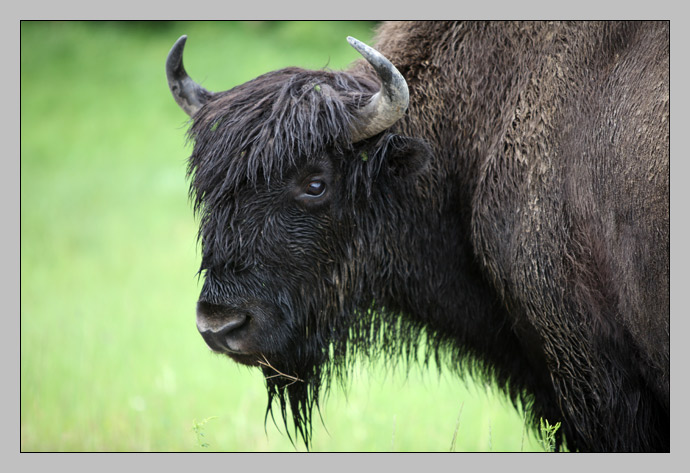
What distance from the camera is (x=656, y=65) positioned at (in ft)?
9.71

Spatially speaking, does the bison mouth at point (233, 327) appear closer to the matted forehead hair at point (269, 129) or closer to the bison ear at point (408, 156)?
the matted forehead hair at point (269, 129)

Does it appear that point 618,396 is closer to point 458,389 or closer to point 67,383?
point 458,389

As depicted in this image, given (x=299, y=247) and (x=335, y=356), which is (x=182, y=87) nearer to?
(x=299, y=247)

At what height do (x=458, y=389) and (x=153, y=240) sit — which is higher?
(x=153, y=240)

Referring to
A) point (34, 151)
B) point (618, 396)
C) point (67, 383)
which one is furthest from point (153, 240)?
point (618, 396)

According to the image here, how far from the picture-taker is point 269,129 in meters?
3.20

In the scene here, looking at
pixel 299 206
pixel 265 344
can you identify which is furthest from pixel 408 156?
pixel 265 344

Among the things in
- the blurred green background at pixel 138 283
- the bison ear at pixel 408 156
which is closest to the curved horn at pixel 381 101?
the bison ear at pixel 408 156

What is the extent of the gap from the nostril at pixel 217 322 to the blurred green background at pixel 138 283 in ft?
0.67

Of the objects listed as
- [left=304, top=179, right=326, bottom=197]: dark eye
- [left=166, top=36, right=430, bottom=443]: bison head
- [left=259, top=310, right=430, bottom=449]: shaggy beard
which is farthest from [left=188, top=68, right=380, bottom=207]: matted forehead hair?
[left=259, top=310, right=430, bottom=449]: shaggy beard

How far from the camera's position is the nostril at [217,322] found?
123 inches

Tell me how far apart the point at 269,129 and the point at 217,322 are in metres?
0.96

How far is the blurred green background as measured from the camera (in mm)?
6043

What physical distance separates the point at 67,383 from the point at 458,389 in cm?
455
